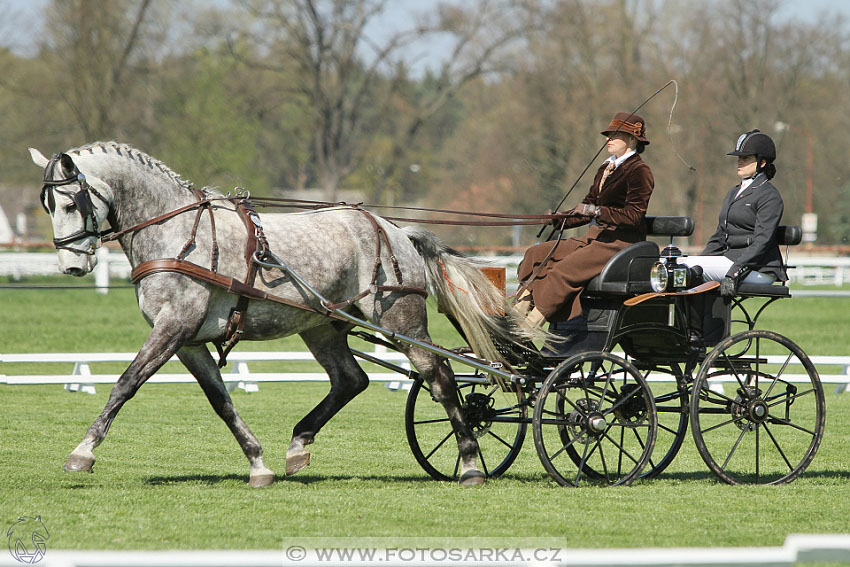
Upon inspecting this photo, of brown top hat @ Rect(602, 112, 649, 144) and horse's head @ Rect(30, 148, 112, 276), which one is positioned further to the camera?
brown top hat @ Rect(602, 112, 649, 144)

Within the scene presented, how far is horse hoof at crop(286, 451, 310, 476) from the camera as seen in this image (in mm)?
7070

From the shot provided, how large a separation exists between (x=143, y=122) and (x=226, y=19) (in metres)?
4.08

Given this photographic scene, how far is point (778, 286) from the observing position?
7.04 metres

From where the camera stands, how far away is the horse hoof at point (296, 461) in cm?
707

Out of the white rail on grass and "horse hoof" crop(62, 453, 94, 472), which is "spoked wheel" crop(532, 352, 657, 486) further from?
the white rail on grass

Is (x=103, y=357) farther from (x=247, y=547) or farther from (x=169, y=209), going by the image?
(x=247, y=547)

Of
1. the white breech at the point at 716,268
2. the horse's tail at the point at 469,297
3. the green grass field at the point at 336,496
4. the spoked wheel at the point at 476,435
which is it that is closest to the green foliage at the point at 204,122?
the green grass field at the point at 336,496

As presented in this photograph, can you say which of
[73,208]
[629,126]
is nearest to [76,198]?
[73,208]

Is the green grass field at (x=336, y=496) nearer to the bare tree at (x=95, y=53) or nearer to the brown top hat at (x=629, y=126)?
the brown top hat at (x=629, y=126)

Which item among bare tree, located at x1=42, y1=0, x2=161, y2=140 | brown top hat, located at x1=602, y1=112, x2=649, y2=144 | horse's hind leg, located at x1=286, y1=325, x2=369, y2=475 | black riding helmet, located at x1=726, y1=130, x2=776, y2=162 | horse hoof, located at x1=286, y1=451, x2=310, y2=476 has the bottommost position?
horse hoof, located at x1=286, y1=451, x2=310, y2=476

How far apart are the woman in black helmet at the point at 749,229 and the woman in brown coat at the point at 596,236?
56 cm

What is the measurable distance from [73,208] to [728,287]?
397 cm

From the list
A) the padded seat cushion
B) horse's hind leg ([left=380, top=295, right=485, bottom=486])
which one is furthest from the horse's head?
the padded seat cushion

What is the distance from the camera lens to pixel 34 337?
691 inches
